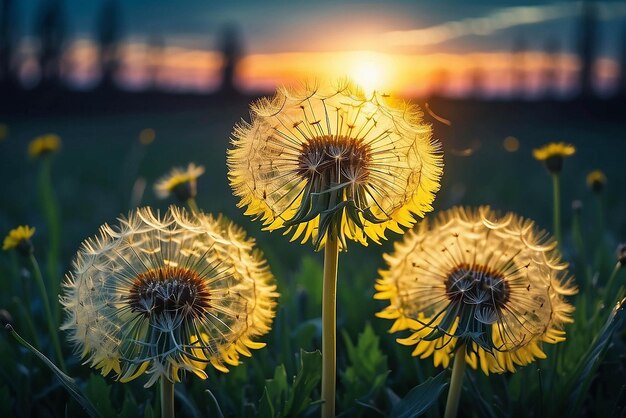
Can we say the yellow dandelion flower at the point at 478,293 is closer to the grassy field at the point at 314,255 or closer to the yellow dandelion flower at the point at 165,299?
the grassy field at the point at 314,255

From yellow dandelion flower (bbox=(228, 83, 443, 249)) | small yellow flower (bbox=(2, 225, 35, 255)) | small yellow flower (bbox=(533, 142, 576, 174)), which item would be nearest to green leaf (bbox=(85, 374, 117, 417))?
small yellow flower (bbox=(2, 225, 35, 255))

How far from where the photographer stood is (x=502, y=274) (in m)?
1.88

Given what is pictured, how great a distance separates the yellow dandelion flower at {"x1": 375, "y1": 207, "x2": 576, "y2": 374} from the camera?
179 cm

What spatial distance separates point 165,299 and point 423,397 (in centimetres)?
74

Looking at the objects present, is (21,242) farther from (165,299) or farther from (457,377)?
(457,377)

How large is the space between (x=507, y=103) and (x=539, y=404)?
59.6ft

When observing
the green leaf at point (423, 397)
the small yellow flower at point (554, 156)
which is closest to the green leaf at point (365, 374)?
the green leaf at point (423, 397)

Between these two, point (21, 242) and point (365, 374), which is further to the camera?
point (21, 242)

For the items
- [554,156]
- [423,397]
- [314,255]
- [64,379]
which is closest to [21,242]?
[64,379]

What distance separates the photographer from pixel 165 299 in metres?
1.65

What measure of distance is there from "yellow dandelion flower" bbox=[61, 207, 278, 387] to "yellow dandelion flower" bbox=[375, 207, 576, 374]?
1.39 ft

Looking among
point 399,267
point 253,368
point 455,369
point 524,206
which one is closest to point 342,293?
point 253,368

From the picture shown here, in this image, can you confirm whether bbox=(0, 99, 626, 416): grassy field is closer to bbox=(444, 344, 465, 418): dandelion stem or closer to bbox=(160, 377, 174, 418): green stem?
bbox=(160, 377, 174, 418): green stem

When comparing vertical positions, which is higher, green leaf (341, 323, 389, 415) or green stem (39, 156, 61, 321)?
green stem (39, 156, 61, 321)
